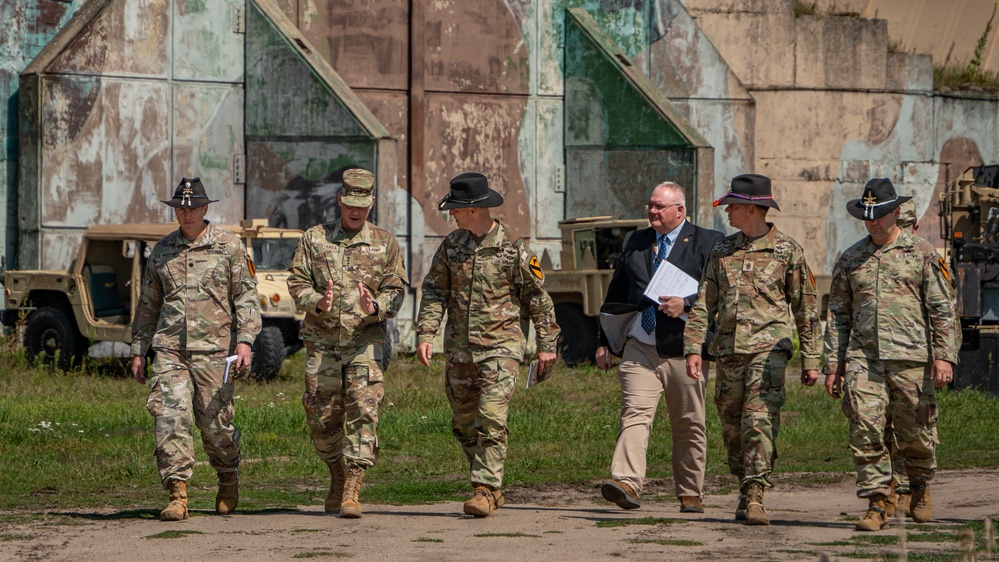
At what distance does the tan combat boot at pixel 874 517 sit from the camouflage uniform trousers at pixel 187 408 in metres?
3.53

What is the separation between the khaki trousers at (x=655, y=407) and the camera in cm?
891

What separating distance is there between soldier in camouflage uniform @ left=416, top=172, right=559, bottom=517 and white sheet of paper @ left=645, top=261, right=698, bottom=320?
621 millimetres

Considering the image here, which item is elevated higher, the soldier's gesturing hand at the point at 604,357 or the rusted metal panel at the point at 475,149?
the rusted metal panel at the point at 475,149

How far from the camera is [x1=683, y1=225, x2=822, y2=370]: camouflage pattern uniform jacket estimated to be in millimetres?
8586

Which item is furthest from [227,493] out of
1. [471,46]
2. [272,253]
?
[471,46]

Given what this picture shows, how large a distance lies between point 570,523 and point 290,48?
46.7 feet

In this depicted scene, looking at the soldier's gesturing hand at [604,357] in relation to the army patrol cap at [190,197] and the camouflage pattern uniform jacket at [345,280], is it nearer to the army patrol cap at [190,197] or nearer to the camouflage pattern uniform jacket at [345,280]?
the camouflage pattern uniform jacket at [345,280]

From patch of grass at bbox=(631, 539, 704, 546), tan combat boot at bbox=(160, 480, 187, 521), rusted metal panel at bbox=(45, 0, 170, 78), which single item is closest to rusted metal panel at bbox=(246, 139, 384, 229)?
rusted metal panel at bbox=(45, 0, 170, 78)

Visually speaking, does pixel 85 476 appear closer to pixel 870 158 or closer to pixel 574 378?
pixel 574 378

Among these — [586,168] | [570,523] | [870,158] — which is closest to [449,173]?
[586,168]

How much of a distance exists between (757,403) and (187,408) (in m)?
3.16

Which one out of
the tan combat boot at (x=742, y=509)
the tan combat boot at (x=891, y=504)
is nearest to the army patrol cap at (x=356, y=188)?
the tan combat boot at (x=742, y=509)

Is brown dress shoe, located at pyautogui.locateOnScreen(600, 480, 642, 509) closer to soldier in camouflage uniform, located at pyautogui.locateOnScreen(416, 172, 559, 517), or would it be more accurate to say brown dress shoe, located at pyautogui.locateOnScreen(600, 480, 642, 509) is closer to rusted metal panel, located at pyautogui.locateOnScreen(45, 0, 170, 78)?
soldier in camouflage uniform, located at pyautogui.locateOnScreen(416, 172, 559, 517)

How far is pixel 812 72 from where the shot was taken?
26.3 metres
